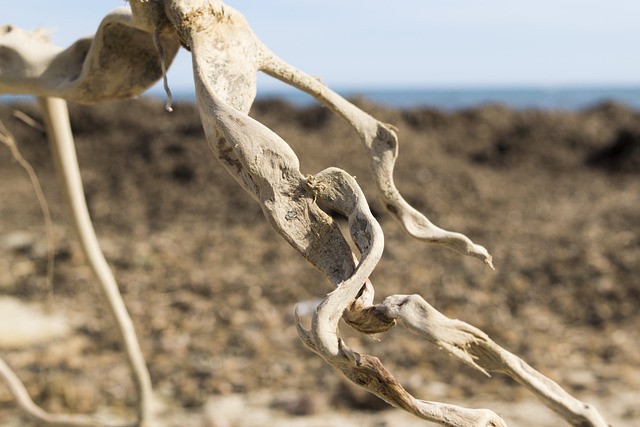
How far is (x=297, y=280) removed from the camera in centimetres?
477

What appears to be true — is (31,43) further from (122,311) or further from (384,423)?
(384,423)

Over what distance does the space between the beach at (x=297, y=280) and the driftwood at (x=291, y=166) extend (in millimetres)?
1815

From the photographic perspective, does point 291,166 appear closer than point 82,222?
Yes

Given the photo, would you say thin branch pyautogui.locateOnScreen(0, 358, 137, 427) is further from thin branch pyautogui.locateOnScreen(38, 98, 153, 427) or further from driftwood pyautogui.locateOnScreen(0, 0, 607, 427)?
driftwood pyautogui.locateOnScreen(0, 0, 607, 427)

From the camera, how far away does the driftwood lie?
0.79m

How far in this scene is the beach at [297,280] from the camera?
3.26 metres

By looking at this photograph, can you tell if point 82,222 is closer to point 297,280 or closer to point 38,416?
point 38,416

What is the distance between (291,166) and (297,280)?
3.91 meters

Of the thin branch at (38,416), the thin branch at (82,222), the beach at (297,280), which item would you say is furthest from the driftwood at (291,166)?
the beach at (297,280)

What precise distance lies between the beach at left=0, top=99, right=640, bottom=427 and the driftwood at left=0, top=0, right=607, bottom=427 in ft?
5.96

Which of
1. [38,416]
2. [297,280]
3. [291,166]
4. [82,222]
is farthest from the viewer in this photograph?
[297,280]

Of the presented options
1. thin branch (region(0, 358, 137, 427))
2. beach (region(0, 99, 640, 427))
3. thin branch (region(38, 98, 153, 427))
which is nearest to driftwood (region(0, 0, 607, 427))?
thin branch (region(38, 98, 153, 427))

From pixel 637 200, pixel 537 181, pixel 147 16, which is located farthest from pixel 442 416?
pixel 537 181

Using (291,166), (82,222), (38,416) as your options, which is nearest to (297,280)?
(38,416)
